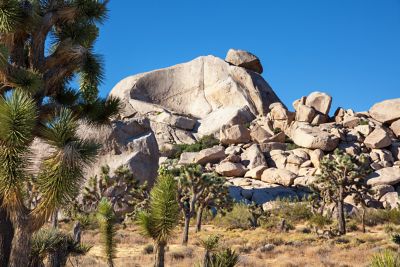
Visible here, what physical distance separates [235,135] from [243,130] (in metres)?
1.07

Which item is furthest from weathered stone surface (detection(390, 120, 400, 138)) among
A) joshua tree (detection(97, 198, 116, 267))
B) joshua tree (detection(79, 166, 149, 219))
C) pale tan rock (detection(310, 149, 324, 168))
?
joshua tree (detection(97, 198, 116, 267))

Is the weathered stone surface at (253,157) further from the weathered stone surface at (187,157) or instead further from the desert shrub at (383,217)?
the desert shrub at (383,217)

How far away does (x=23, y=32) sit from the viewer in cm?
912

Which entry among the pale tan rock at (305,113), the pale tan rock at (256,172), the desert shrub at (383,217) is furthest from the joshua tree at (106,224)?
the pale tan rock at (305,113)

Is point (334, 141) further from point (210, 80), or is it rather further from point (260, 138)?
point (210, 80)

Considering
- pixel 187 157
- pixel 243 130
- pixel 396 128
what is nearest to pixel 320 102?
pixel 396 128

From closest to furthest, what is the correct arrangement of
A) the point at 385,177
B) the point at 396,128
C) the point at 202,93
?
the point at 385,177 < the point at 396,128 < the point at 202,93

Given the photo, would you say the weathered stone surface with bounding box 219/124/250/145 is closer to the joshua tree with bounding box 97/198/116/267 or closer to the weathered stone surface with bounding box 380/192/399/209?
the weathered stone surface with bounding box 380/192/399/209

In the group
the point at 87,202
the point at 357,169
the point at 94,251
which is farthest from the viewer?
A: the point at 87,202

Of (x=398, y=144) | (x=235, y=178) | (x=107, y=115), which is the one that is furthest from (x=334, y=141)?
(x=107, y=115)

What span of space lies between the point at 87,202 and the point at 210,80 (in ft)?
125

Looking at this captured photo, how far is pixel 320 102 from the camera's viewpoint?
52.7 m

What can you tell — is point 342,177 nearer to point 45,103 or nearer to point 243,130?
point 45,103

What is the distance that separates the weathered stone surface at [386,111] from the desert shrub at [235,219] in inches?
1095
